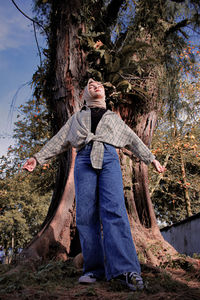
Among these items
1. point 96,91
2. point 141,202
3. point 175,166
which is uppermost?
point 175,166

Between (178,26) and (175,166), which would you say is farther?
(175,166)

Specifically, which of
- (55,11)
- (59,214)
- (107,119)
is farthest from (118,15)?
(59,214)

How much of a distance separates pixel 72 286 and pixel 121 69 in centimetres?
376

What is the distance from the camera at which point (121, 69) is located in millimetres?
4996

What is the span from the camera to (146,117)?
5438mm

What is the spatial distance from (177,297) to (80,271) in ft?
4.69

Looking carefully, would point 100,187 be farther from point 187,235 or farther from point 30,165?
point 187,235

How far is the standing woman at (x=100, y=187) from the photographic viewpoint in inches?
104

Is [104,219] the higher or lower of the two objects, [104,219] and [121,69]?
the lower

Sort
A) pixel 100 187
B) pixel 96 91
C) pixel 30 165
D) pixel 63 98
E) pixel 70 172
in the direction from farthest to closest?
pixel 63 98
pixel 70 172
pixel 96 91
pixel 30 165
pixel 100 187

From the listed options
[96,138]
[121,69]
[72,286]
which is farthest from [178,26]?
[72,286]

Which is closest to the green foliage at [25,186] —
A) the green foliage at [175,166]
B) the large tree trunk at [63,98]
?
the large tree trunk at [63,98]

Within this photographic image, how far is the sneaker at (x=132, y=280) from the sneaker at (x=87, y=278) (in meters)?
0.29

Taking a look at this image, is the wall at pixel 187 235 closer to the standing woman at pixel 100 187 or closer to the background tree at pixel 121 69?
the background tree at pixel 121 69
